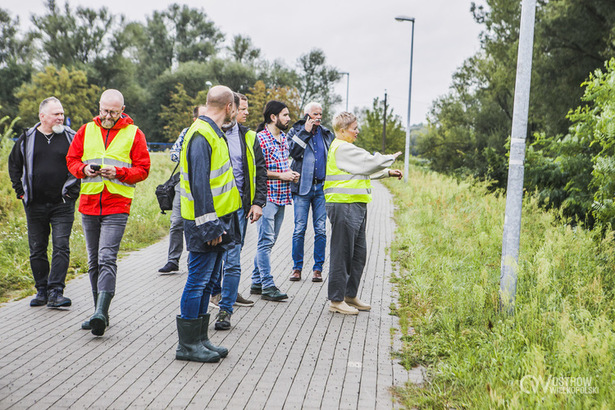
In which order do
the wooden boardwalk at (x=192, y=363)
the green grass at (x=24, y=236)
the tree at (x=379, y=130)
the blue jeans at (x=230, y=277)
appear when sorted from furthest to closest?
1. the tree at (x=379, y=130)
2. the green grass at (x=24, y=236)
3. the blue jeans at (x=230, y=277)
4. the wooden boardwalk at (x=192, y=363)

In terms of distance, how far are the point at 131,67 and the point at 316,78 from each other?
976 inches

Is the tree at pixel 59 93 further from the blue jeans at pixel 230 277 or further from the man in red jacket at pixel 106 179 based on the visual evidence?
the blue jeans at pixel 230 277

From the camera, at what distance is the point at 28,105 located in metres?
46.6

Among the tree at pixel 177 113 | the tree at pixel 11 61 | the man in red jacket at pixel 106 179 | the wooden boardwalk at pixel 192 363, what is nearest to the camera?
the wooden boardwalk at pixel 192 363

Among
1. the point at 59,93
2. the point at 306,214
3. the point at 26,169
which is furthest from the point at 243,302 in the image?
the point at 59,93

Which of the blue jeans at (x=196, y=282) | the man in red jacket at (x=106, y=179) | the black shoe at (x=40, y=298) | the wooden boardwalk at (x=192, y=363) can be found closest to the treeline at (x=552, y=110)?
the wooden boardwalk at (x=192, y=363)

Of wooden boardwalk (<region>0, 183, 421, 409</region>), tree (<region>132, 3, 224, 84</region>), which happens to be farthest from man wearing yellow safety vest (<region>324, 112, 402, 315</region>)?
tree (<region>132, 3, 224, 84</region>)

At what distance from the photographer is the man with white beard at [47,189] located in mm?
5613

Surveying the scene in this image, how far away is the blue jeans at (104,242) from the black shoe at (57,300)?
0.86 meters

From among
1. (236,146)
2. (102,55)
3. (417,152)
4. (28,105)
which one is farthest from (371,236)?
(102,55)

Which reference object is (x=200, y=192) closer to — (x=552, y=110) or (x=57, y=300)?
(x=57, y=300)

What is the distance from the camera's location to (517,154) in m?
5.14

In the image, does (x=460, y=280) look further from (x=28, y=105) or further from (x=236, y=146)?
(x=28, y=105)

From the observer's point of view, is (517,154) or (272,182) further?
(272,182)
